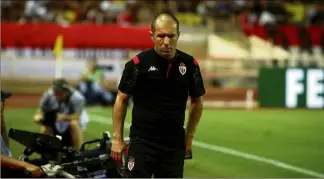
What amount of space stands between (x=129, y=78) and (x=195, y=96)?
637 mm

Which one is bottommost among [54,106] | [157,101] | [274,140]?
[274,140]

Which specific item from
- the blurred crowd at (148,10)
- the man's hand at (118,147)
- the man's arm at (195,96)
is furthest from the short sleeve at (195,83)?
the blurred crowd at (148,10)

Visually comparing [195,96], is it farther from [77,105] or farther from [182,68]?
[77,105]

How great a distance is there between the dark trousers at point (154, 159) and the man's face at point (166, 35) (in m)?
0.78

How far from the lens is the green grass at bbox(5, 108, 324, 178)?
36.1ft

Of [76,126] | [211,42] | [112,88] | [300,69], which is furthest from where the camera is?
[211,42]

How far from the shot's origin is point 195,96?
6.33m

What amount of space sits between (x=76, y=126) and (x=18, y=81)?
1115 cm

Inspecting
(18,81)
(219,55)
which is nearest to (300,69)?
(219,55)

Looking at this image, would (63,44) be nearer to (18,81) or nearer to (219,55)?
(18,81)

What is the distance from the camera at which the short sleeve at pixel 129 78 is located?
19.9 feet

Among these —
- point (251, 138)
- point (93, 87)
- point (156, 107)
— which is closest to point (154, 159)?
point (156, 107)

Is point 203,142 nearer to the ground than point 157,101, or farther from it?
nearer to the ground

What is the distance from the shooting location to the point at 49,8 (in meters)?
25.2
